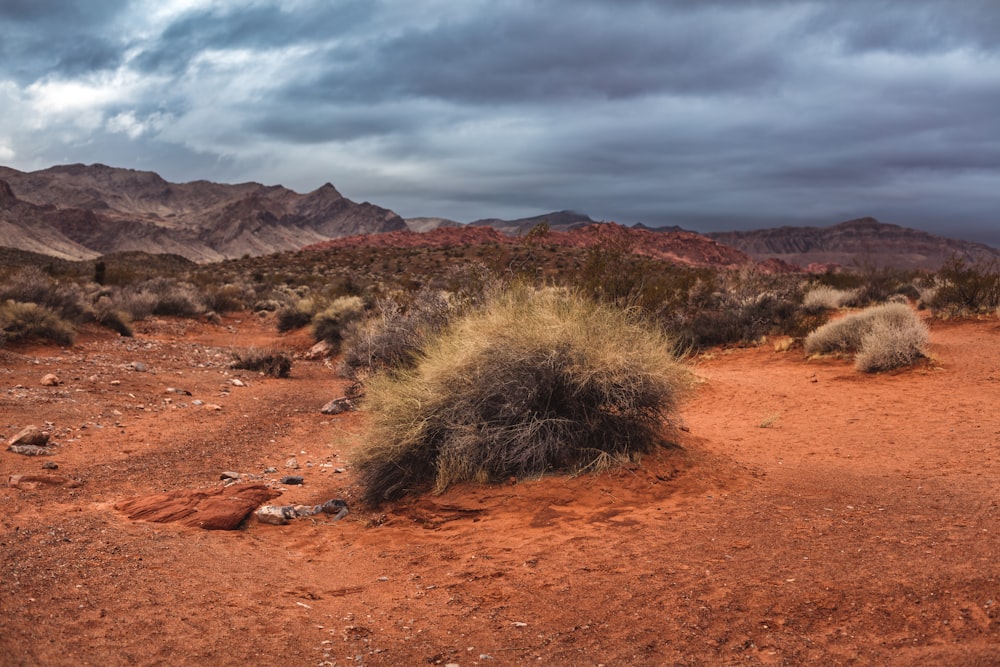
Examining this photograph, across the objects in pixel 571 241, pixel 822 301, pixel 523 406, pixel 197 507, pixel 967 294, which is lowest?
pixel 197 507

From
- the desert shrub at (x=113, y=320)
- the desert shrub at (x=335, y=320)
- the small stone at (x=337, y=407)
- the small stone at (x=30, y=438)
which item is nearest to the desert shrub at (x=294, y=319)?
the desert shrub at (x=335, y=320)

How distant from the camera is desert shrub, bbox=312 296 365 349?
66.7 feet

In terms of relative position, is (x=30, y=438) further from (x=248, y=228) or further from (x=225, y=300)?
(x=248, y=228)

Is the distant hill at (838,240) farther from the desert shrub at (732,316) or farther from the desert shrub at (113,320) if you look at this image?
the desert shrub at (113,320)

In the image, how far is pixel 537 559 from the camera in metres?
5.27

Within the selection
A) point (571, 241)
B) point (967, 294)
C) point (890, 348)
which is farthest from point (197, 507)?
point (571, 241)

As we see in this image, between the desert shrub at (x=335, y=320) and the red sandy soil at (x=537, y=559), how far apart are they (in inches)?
411

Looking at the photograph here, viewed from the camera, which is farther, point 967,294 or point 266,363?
point 967,294

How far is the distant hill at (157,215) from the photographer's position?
121m

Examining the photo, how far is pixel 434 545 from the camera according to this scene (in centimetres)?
580

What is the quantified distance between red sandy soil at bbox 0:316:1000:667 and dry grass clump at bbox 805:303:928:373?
394 centimetres

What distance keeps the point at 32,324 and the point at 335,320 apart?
25.7ft

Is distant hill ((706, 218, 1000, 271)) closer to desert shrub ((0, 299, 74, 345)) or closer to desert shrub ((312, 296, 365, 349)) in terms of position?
desert shrub ((312, 296, 365, 349))

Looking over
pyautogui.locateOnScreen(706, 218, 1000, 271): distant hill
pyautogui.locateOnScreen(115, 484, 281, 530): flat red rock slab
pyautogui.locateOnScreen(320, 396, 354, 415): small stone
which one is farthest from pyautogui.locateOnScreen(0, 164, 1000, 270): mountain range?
pyautogui.locateOnScreen(115, 484, 281, 530): flat red rock slab
